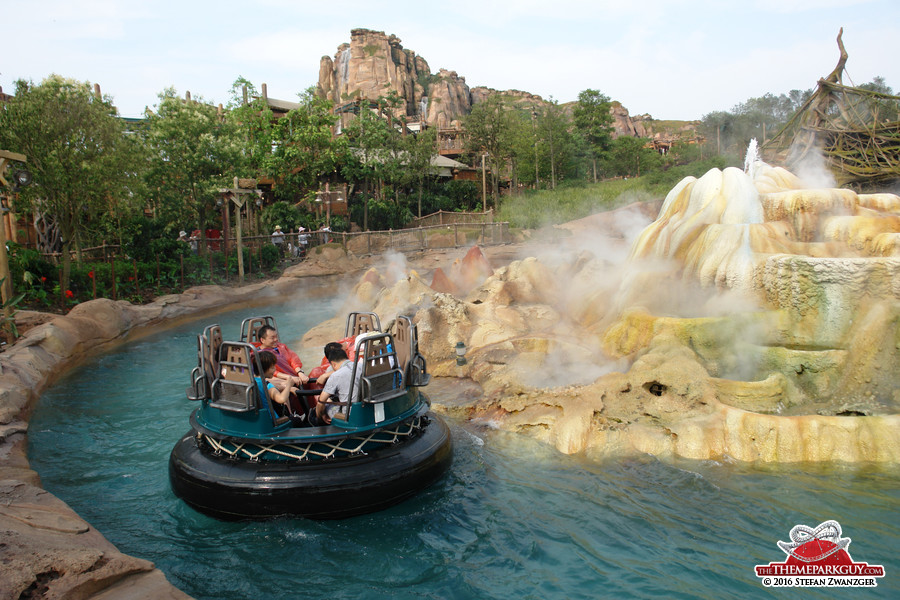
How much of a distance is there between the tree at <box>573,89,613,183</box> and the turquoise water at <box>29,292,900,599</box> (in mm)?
35639

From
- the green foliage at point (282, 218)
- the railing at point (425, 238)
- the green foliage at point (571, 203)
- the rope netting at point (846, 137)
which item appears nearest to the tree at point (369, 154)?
the green foliage at point (282, 218)

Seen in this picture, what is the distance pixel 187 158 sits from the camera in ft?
59.0

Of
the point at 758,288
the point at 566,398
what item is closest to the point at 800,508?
the point at 566,398

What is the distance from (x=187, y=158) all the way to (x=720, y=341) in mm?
15640

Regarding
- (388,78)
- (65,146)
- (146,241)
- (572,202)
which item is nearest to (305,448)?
(65,146)

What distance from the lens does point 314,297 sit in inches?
721

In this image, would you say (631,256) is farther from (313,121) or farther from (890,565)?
(313,121)

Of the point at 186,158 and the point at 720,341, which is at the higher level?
the point at 186,158

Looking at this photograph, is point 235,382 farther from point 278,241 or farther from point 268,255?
point 278,241

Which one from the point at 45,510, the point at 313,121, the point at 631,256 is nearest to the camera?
the point at 45,510

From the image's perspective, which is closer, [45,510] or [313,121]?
[45,510]

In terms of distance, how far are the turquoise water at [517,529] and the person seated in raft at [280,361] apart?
4.26 ft

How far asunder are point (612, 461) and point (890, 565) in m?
2.49

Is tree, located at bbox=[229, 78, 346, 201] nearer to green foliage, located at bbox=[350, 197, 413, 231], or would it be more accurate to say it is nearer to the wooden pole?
green foliage, located at bbox=[350, 197, 413, 231]
